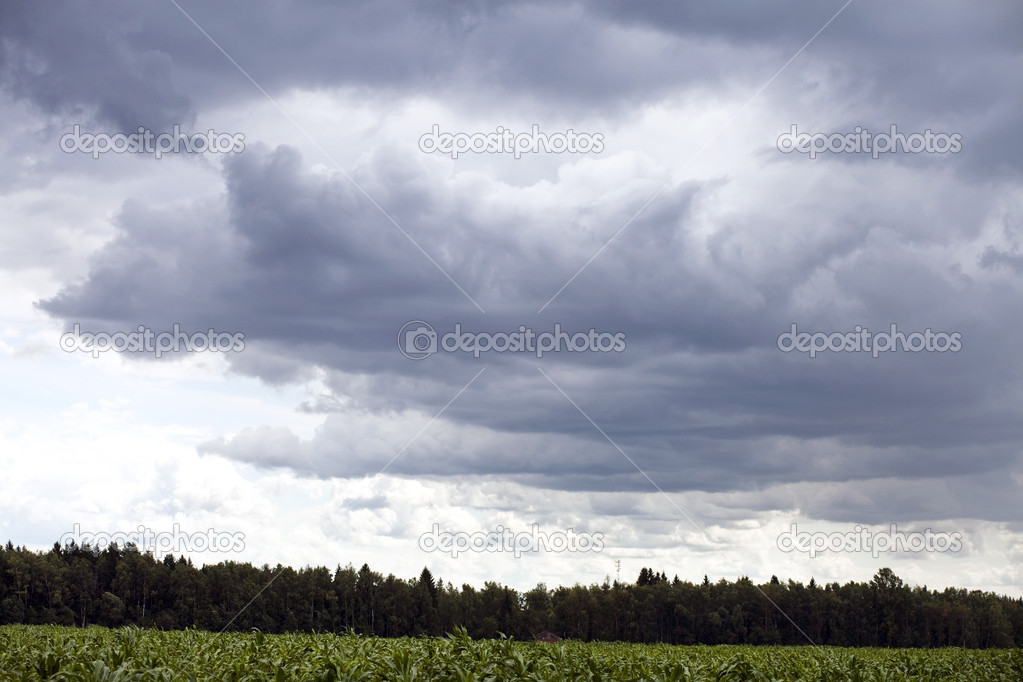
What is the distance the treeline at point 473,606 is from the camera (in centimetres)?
11550

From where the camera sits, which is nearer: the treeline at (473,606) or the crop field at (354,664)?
the crop field at (354,664)

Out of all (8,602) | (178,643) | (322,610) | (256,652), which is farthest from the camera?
(322,610)

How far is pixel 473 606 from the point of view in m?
130

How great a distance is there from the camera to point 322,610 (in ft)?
401

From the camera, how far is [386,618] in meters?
127

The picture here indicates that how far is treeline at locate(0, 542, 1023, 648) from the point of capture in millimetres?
115500

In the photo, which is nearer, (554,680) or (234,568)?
(554,680)

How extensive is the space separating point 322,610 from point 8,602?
1543 inches

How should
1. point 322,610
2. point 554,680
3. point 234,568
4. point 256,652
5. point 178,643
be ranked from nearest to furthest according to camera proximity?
point 554,680 < point 256,652 < point 178,643 < point 322,610 < point 234,568

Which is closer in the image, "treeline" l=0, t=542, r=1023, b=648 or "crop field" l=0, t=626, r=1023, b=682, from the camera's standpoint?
"crop field" l=0, t=626, r=1023, b=682

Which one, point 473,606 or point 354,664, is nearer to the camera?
point 354,664

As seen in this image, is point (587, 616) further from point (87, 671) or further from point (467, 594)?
point (87, 671)

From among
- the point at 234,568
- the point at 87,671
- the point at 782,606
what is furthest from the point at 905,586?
the point at 87,671

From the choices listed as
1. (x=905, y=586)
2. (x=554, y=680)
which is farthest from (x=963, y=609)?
(x=554, y=680)
